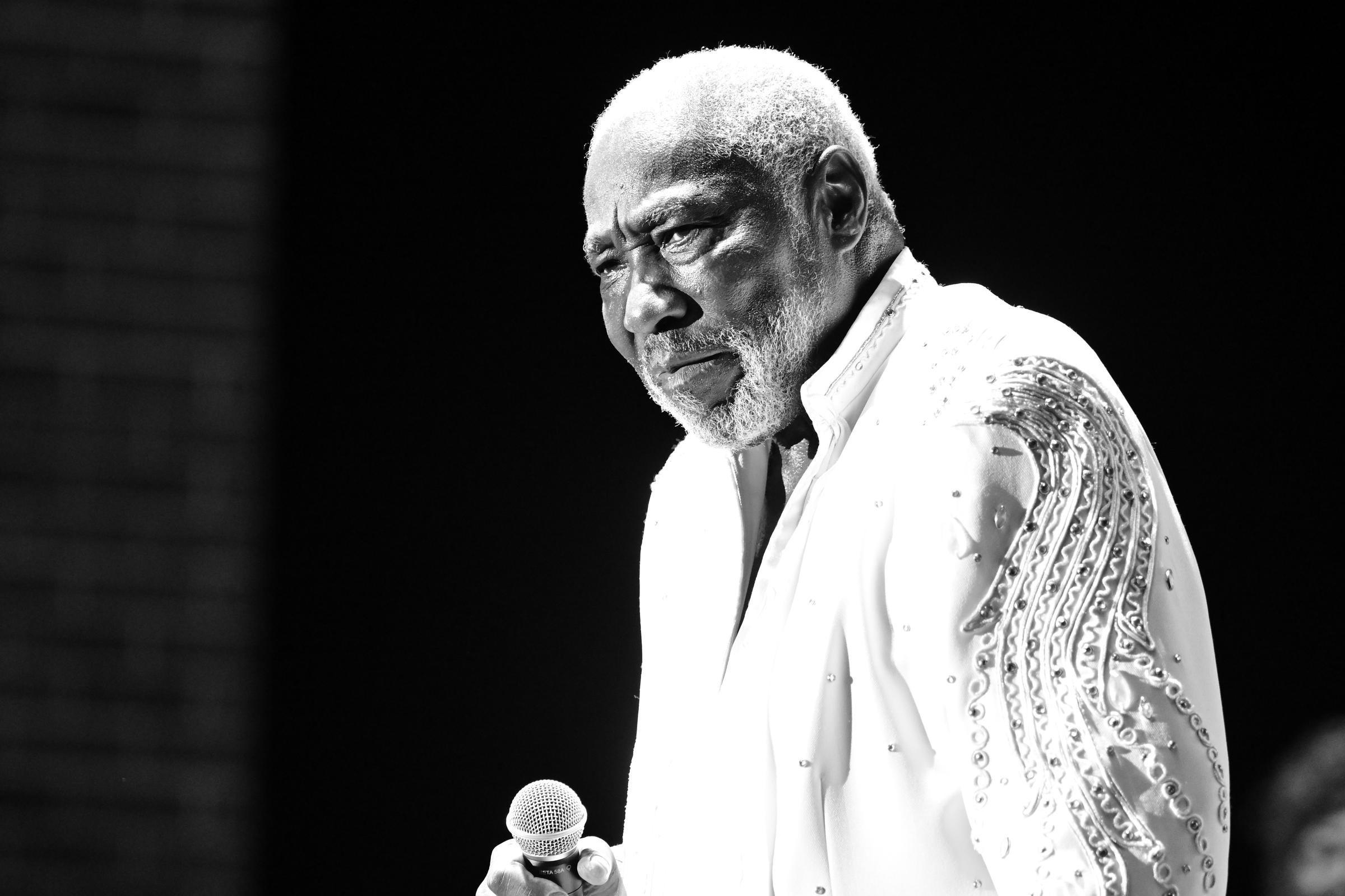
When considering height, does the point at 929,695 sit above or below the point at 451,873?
above

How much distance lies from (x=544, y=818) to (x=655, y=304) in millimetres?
587

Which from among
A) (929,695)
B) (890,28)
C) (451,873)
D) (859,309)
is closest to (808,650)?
(929,695)

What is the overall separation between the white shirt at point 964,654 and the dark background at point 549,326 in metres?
1.24

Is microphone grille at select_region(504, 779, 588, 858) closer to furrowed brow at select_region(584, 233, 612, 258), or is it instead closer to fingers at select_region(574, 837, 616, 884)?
fingers at select_region(574, 837, 616, 884)

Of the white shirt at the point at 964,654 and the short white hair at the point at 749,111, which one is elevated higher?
the short white hair at the point at 749,111

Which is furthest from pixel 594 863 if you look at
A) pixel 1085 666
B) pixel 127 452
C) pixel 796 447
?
pixel 127 452

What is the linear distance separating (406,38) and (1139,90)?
134cm

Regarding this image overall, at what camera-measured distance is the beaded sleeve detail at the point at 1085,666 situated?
3.71ft

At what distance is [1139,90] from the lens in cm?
278

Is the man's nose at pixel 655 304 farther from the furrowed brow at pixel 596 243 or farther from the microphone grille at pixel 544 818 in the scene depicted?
the microphone grille at pixel 544 818

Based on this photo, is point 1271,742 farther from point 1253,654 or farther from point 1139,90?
point 1139,90

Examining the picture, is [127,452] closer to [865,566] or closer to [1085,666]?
[865,566]

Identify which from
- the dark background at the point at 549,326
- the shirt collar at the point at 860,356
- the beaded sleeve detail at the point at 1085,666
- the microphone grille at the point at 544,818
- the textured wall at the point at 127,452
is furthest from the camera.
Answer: the dark background at the point at 549,326

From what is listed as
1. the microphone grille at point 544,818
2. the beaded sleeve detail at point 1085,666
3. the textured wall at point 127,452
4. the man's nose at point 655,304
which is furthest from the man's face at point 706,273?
the textured wall at point 127,452
